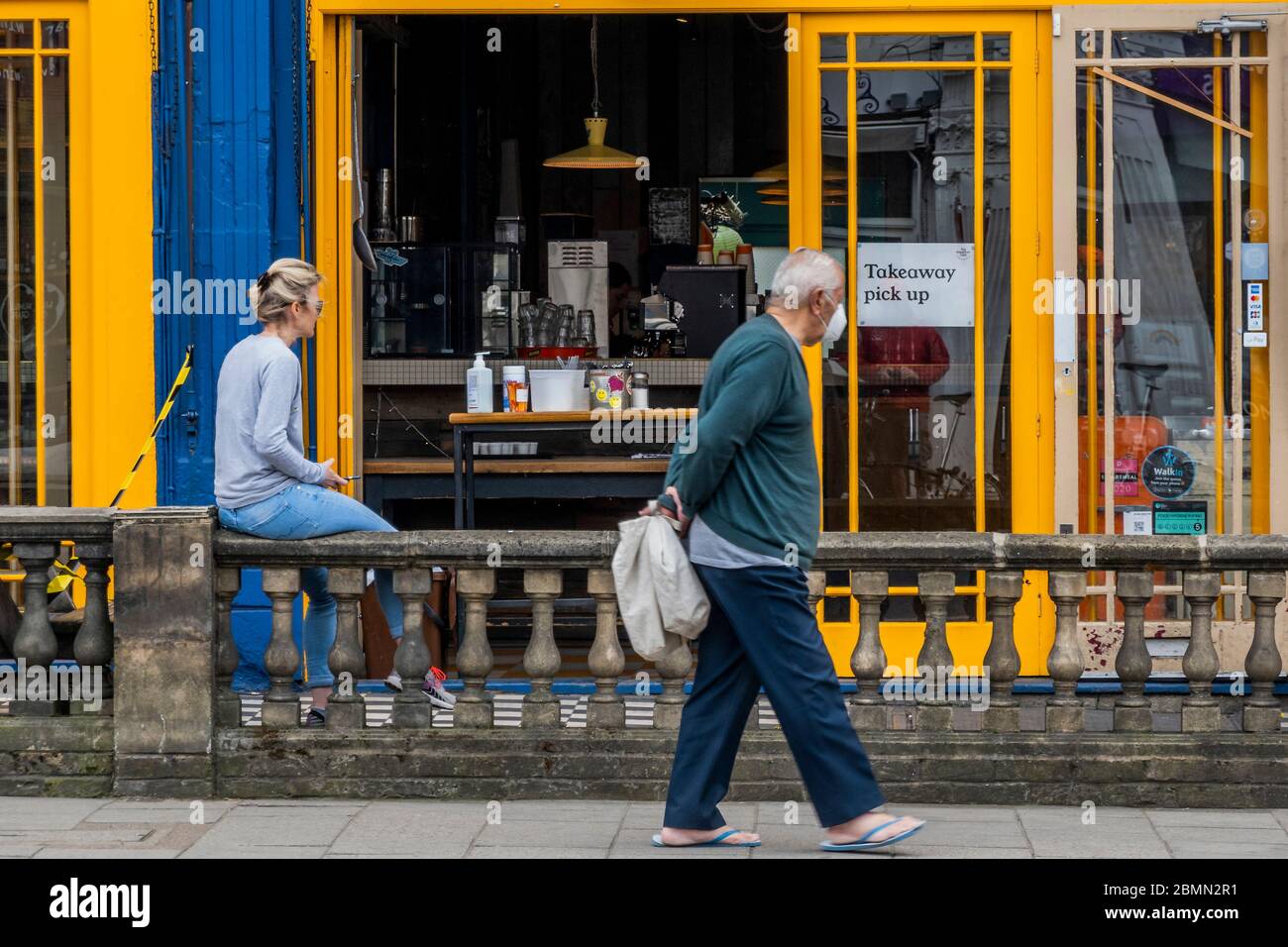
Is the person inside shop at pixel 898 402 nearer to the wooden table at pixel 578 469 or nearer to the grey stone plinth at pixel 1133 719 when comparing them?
the wooden table at pixel 578 469

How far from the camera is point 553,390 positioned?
9953 millimetres

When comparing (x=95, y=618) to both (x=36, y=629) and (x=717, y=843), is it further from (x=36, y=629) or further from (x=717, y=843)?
(x=717, y=843)

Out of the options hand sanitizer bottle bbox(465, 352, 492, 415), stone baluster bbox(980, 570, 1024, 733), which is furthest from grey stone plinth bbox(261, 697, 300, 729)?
hand sanitizer bottle bbox(465, 352, 492, 415)

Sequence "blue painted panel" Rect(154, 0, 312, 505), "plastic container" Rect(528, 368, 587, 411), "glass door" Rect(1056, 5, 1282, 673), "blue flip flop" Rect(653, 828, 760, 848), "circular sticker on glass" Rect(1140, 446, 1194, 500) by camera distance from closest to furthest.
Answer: "blue flip flop" Rect(653, 828, 760, 848) < "blue painted panel" Rect(154, 0, 312, 505) < "glass door" Rect(1056, 5, 1282, 673) < "circular sticker on glass" Rect(1140, 446, 1194, 500) < "plastic container" Rect(528, 368, 587, 411)

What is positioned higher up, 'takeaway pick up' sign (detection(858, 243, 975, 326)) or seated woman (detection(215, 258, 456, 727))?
'takeaway pick up' sign (detection(858, 243, 975, 326))

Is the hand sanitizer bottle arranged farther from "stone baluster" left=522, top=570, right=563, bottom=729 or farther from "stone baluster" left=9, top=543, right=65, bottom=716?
"stone baluster" left=9, top=543, right=65, bottom=716

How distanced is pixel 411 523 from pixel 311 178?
294 cm

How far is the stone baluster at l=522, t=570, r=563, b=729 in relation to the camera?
693 centimetres

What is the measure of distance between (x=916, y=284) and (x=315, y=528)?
11.7 feet

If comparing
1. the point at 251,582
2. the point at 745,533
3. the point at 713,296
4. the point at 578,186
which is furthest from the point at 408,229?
the point at 745,533

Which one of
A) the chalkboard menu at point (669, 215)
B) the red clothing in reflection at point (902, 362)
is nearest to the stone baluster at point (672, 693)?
the red clothing in reflection at point (902, 362)

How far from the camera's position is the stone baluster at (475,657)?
6.94 meters

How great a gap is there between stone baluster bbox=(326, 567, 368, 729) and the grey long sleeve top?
400 millimetres

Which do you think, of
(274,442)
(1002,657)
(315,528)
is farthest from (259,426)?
(1002,657)
